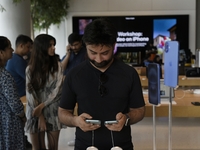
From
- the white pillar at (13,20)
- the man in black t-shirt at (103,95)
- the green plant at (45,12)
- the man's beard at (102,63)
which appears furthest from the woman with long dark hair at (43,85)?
the green plant at (45,12)

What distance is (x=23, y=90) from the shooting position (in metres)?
4.45

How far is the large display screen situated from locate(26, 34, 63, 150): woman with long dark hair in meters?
7.65

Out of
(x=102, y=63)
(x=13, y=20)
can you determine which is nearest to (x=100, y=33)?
(x=102, y=63)

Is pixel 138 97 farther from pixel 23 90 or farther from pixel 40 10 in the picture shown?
pixel 40 10

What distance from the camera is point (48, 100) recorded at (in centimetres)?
347

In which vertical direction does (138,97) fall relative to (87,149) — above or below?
above

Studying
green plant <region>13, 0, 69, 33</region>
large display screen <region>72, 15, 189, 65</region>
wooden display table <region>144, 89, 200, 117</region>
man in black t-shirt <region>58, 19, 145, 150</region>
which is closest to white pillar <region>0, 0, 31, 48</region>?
green plant <region>13, 0, 69, 33</region>

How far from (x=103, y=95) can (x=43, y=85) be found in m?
1.63

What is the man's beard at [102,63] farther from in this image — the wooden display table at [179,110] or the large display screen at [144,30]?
the large display screen at [144,30]

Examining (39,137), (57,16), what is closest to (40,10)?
(57,16)

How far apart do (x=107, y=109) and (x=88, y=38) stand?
383 mm

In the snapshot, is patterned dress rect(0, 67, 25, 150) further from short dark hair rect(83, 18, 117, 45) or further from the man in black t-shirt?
short dark hair rect(83, 18, 117, 45)

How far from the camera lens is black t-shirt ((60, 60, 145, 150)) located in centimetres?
192

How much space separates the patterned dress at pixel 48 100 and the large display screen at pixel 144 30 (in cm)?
764
